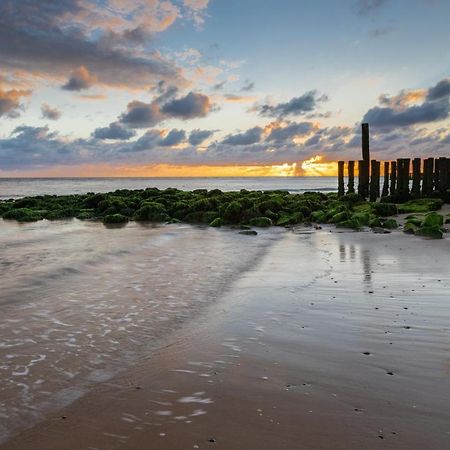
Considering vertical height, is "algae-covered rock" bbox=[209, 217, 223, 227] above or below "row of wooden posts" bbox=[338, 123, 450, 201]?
below

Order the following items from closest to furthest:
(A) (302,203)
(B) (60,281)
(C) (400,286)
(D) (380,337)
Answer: (D) (380,337)
(C) (400,286)
(B) (60,281)
(A) (302,203)

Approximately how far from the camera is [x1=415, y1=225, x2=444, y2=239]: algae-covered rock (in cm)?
1283

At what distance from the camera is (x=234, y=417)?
3.28 metres

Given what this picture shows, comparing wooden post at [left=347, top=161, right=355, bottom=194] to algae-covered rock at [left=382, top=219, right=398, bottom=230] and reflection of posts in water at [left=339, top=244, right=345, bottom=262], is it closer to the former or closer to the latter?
algae-covered rock at [left=382, top=219, right=398, bottom=230]

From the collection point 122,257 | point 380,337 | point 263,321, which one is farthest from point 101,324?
point 122,257

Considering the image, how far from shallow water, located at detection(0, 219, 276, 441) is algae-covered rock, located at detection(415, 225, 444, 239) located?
14.8 feet

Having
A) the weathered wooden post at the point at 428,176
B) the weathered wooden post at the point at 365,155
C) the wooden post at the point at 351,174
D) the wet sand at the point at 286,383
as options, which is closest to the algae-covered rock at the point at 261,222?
the weathered wooden post at the point at 365,155

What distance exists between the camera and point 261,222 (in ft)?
60.3

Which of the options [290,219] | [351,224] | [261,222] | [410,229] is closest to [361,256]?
[410,229]

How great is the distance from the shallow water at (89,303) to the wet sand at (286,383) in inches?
12.5

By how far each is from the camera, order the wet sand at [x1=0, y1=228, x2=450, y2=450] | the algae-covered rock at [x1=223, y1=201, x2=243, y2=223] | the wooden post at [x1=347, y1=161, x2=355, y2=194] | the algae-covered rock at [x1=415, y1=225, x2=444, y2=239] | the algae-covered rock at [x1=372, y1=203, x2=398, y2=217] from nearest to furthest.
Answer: the wet sand at [x1=0, y1=228, x2=450, y2=450], the algae-covered rock at [x1=415, y1=225, x2=444, y2=239], the algae-covered rock at [x1=372, y1=203, x2=398, y2=217], the algae-covered rock at [x1=223, y1=201, x2=243, y2=223], the wooden post at [x1=347, y1=161, x2=355, y2=194]

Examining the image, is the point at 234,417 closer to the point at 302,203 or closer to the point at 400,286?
the point at 400,286

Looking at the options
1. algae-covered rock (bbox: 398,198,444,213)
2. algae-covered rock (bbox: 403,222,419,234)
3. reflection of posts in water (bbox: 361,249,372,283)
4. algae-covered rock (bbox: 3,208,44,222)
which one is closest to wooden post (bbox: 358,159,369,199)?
algae-covered rock (bbox: 398,198,444,213)

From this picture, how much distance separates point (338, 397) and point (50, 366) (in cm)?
270
